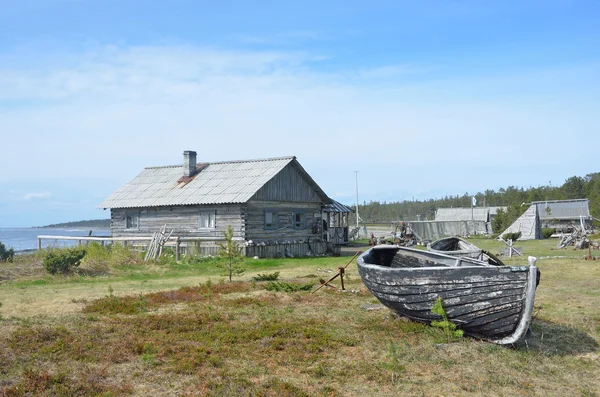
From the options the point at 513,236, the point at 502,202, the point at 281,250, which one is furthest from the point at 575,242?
the point at 502,202

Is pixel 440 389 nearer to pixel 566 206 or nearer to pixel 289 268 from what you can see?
pixel 289 268

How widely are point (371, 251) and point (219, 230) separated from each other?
18563mm

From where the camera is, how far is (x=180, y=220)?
32406 mm

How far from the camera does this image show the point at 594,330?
11445mm

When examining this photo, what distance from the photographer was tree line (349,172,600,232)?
7144cm

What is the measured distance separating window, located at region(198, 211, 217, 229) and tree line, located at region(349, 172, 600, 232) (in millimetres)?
41190

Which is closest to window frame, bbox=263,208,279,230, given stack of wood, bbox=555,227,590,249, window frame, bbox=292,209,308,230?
window frame, bbox=292,209,308,230

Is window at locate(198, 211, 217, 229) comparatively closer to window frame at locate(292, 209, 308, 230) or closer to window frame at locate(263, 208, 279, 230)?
window frame at locate(263, 208, 279, 230)

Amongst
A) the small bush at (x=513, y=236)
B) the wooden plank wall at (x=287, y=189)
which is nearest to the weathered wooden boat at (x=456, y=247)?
the wooden plank wall at (x=287, y=189)

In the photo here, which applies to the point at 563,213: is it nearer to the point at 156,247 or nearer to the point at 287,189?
the point at 287,189

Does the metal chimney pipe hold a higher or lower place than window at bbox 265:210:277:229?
higher

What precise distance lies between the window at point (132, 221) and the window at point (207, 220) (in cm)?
482

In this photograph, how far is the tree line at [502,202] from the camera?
2813 inches

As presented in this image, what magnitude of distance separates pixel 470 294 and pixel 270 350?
3.38 meters
